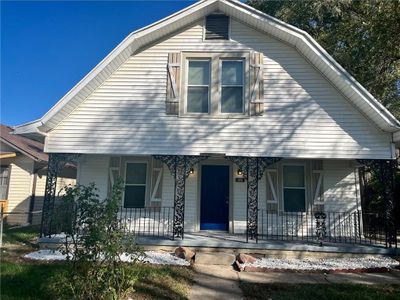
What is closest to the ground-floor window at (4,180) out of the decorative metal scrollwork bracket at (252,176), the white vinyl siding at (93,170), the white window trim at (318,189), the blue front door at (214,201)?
A: the white vinyl siding at (93,170)

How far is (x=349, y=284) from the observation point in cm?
693

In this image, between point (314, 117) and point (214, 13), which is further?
point (214, 13)

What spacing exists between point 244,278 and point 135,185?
5.58 m

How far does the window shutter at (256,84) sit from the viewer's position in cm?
1048

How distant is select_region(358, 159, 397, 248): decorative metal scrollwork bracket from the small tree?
25.7 feet

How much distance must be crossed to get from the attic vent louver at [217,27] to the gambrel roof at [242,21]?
0.19 meters

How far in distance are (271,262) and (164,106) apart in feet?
18.3

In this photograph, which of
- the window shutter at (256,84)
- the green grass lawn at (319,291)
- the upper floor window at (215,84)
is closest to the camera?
the green grass lawn at (319,291)

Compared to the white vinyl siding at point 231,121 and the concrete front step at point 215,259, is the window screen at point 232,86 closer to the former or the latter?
the white vinyl siding at point 231,121

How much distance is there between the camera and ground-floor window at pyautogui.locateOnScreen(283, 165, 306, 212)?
11.4 m

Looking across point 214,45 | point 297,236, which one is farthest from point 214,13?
point 297,236

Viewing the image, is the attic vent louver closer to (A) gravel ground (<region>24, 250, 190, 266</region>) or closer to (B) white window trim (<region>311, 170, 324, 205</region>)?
(B) white window trim (<region>311, 170, 324, 205</region>)

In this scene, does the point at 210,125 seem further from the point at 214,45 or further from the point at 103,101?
the point at 103,101

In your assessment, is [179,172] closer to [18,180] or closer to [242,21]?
[242,21]
